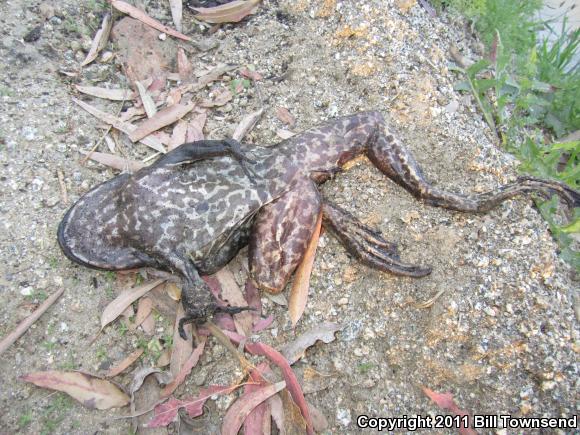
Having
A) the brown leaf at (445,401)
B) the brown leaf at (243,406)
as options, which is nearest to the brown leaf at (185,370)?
the brown leaf at (243,406)

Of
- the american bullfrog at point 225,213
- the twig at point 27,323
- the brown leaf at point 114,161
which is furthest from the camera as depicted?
the brown leaf at point 114,161

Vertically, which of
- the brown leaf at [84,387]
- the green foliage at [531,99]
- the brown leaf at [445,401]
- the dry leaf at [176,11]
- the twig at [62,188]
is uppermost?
the green foliage at [531,99]

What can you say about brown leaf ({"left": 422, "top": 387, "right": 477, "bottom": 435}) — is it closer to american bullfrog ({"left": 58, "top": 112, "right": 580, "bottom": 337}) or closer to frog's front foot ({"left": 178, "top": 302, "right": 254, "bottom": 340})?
american bullfrog ({"left": 58, "top": 112, "right": 580, "bottom": 337})

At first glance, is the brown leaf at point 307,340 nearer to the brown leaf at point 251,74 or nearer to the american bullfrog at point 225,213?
the american bullfrog at point 225,213

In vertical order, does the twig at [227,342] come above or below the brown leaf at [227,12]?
below

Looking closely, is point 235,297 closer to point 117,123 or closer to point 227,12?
point 117,123

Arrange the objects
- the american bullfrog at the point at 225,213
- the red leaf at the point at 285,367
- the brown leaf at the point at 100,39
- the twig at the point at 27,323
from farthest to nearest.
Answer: the brown leaf at the point at 100,39
the american bullfrog at the point at 225,213
the twig at the point at 27,323
the red leaf at the point at 285,367

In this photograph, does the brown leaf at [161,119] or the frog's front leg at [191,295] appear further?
the brown leaf at [161,119]
